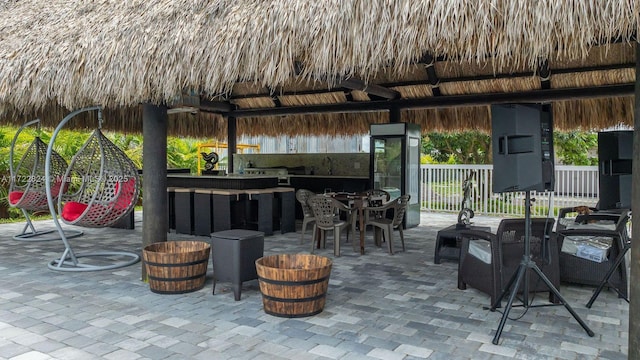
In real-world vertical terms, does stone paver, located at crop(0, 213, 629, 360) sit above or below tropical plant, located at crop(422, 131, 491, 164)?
below

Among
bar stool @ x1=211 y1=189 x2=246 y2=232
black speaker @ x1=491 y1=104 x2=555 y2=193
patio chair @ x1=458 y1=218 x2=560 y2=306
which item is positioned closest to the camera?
black speaker @ x1=491 y1=104 x2=555 y2=193

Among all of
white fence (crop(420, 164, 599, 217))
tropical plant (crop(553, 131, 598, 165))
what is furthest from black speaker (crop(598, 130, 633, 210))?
tropical plant (crop(553, 131, 598, 165))

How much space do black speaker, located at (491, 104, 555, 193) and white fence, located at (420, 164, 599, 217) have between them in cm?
632

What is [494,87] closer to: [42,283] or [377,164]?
[377,164]

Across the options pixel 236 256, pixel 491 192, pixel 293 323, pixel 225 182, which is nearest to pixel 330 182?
pixel 225 182

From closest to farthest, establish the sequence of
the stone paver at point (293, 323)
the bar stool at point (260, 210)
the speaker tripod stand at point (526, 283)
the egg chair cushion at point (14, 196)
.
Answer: the stone paver at point (293, 323)
the speaker tripod stand at point (526, 283)
the egg chair cushion at point (14, 196)
the bar stool at point (260, 210)

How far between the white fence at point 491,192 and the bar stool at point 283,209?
4.28m

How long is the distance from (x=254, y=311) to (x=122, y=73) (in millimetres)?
2418

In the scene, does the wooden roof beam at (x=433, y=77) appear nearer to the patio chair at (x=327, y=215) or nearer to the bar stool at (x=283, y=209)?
the patio chair at (x=327, y=215)

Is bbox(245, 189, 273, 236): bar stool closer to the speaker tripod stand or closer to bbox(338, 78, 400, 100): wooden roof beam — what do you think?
bbox(338, 78, 400, 100): wooden roof beam

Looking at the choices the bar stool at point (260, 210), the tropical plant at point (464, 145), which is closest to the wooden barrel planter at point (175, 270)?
the bar stool at point (260, 210)

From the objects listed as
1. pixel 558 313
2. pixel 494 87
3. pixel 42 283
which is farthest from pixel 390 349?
pixel 494 87

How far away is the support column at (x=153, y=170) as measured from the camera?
183 inches

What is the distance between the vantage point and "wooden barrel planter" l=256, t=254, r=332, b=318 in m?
3.51
